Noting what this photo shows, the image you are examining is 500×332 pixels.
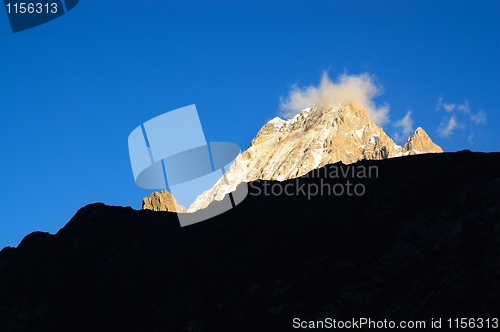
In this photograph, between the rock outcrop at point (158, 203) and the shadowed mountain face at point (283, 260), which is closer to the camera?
the shadowed mountain face at point (283, 260)

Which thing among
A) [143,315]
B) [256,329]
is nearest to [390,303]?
[256,329]

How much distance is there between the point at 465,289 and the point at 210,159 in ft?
85.7

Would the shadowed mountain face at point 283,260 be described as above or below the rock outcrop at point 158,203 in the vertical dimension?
below

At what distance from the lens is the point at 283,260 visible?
48.3 meters

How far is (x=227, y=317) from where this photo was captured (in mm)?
41625

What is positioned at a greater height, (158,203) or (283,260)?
(158,203)

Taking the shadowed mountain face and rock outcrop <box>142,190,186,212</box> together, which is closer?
the shadowed mountain face

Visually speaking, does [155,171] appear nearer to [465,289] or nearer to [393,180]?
[465,289]

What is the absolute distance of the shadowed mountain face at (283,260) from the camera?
36.9 m

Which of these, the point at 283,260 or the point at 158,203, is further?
the point at 158,203

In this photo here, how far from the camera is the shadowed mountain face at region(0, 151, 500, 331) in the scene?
36.9m

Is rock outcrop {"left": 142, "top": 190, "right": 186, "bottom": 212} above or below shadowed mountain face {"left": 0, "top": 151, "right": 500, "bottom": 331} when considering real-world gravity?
above

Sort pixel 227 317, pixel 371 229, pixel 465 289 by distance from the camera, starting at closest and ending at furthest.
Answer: pixel 465 289 → pixel 227 317 → pixel 371 229

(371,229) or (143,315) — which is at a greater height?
(371,229)
